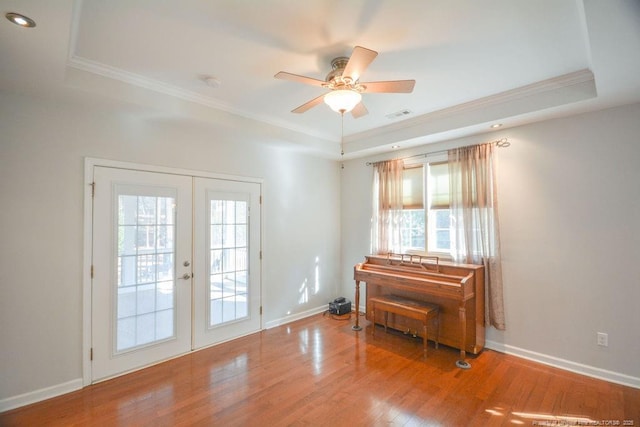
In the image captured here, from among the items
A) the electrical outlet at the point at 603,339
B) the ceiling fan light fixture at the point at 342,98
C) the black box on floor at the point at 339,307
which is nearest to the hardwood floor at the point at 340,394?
the electrical outlet at the point at 603,339

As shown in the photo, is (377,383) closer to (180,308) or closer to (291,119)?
(180,308)

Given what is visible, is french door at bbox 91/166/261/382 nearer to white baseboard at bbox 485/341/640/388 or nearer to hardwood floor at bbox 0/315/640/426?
hardwood floor at bbox 0/315/640/426

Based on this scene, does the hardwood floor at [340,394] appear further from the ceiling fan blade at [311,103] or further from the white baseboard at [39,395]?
the ceiling fan blade at [311,103]

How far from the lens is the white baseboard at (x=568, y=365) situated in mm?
2672

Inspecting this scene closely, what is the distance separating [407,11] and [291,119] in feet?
7.20

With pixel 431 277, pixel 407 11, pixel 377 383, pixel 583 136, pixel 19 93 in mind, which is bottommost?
pixel 377 383

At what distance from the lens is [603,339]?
9.15 ft

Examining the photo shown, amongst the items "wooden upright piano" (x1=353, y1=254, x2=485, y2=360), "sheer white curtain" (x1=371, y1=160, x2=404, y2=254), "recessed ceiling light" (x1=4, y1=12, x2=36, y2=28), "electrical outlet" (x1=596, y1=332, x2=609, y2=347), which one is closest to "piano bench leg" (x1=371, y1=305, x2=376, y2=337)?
"wooden upright piano" (x1=353, y1=254, x2=485, y2=360)

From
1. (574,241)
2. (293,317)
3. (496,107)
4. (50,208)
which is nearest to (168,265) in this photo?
(50,208)

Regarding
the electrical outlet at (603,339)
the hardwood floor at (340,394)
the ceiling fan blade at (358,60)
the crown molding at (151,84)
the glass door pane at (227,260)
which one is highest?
the crown molding at (151,84)

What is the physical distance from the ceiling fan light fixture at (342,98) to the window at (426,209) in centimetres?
220

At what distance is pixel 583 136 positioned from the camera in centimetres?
291

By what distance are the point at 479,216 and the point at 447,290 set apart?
3.31ft

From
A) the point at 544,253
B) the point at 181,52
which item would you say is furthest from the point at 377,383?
the point at 181,52
